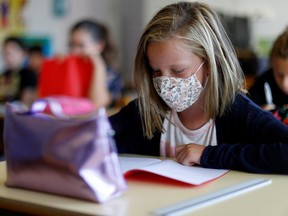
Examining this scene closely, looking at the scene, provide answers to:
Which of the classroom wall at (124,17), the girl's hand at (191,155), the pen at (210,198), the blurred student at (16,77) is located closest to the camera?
the pen at (210,198)

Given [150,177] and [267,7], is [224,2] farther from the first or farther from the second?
[150,177]

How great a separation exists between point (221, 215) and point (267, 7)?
236 inches

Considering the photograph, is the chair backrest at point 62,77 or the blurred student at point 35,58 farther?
the blurred student at point 35,58

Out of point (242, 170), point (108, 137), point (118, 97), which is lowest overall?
point (118, 97)

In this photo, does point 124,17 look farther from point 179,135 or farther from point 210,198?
point 210,198

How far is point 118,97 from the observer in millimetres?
3715

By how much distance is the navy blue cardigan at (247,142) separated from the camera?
1.17 m

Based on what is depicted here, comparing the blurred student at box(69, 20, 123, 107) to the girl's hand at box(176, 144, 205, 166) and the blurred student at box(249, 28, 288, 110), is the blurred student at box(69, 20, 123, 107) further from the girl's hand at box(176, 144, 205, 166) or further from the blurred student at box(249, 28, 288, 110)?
the girl's hand at box(176, 144, 205, 166)

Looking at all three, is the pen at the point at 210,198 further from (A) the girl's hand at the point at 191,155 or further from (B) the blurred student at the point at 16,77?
(B) the blurred student at the point at 16,77

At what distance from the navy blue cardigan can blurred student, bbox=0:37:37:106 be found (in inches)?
101

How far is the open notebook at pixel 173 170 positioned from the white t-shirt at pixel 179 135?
0.52ft

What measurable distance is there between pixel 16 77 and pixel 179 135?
3.15 meters

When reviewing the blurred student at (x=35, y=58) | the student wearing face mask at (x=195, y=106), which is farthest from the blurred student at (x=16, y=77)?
the student wearing face mask at (x=195, y=106)

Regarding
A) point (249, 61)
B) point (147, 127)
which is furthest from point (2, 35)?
point (147, 127)
